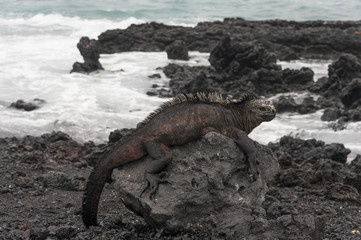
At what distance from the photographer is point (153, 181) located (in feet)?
15.0

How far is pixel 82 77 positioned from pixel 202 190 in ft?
46.7

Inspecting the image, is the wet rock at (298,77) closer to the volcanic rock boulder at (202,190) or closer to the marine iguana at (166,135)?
the marine iguana at (166,135)

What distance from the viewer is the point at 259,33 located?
968 inches

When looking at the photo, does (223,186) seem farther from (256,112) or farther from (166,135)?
(256,112)

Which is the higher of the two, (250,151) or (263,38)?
(250,151)

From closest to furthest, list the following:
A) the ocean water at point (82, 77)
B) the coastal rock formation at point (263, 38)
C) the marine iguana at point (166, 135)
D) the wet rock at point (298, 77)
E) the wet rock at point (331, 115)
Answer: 1. the marine iguana at point (166, 135)
2. the ocean water at point (82, 77)
3. the wet rock at point (331, 115)
4. the wet rock at point (298, 77)
5. the coastal rock formation at point (263, 38)

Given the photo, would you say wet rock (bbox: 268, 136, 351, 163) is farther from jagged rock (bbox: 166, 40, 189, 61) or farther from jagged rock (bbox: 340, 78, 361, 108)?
jagged rock (bbox: 166, 40, 189, 61)

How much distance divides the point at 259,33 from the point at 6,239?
2183 cm

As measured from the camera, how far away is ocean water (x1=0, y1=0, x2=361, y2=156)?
11.9 m

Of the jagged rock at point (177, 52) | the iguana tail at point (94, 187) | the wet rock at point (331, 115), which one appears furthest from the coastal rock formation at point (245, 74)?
the iguana tail at point (94, 187)

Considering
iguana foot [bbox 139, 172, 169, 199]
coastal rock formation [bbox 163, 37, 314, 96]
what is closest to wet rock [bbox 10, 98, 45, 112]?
coastal rock formation [bbox 163, 37, 314, 96]

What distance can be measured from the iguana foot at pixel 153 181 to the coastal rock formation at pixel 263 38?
59.3ft

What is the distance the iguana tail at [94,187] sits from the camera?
15.5 feet

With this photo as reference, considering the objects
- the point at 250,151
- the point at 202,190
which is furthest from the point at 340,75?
the point at 202,190
